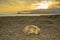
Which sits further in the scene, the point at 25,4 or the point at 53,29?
the point at 25,4

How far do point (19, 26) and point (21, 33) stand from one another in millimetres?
158

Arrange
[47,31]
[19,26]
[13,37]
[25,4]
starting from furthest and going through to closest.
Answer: [25,4] < [19,26] < [47,31] < [13,37]

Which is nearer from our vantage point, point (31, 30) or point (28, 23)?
point (31, 30)

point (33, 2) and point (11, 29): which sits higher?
point (33, 2)

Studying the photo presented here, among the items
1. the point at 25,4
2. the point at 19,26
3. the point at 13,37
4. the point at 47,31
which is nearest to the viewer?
the point at 13,37

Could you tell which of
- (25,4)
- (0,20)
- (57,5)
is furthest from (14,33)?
(57,5)

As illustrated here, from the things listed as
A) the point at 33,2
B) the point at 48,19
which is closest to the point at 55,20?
the point at 48,19

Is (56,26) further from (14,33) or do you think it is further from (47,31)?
(14,33)

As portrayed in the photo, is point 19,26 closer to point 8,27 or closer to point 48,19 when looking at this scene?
point 8,27

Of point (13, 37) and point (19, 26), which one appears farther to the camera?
point (19, 26)

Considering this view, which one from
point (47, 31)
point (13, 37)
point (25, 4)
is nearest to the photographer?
point (13, 37)

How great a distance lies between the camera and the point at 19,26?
165 cm

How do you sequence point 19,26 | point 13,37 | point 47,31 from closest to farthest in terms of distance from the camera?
point 13,37, point 47,31, point 19,26

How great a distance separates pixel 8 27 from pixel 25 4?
35 centimetres
